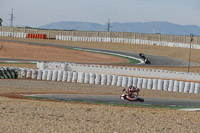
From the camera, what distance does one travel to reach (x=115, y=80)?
28.1m

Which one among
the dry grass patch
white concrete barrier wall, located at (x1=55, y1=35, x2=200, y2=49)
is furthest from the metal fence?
the dry grass patch

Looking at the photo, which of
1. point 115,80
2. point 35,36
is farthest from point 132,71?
point 35,36

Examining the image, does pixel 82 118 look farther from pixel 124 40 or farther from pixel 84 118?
pixel 124 40

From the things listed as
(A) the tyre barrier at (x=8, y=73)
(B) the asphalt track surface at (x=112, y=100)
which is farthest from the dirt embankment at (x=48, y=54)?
(B) the asphalt track surface at (x=112, y=100)

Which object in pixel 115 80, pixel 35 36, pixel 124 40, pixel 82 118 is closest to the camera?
pixel 82 118

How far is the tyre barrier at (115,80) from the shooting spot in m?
27.3

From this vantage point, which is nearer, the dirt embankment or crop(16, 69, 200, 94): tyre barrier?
crop(16, 69, 200, 94): tyre barrier

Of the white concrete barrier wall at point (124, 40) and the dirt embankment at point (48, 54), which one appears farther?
the white concrete barrier wall at point (124, 40)

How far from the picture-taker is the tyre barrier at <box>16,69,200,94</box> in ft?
89.7

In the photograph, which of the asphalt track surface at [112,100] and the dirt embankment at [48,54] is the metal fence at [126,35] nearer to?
the dirt embankment at [48,54]

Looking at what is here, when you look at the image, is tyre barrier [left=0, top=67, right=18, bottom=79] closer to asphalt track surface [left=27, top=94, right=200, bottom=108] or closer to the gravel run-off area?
the gravel run-off area

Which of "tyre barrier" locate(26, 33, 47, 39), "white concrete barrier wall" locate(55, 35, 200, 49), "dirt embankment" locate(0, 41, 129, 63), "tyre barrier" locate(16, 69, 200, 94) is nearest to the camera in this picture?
"tyre barrier" locate(16, 69, 200, 94)

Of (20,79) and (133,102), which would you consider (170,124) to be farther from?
(20,79)

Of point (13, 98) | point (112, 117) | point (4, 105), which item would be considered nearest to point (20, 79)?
point (13, 98)
